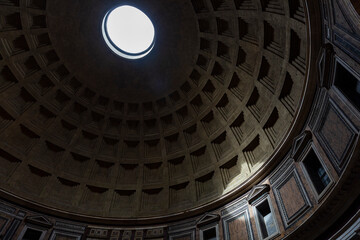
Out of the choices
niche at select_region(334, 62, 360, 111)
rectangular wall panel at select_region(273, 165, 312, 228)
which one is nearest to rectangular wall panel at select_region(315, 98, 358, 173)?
niche at select_region(334, 62, 360, 111)

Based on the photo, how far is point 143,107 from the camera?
2431 cm

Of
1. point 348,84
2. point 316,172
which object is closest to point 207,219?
point 316,172

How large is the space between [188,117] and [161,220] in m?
9.02

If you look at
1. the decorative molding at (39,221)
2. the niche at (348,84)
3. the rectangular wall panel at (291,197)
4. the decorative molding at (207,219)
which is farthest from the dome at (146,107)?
the niche at (348,84)

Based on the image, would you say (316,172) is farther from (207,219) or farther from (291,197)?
(207,219)

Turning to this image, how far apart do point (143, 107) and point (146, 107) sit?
28 centimetres

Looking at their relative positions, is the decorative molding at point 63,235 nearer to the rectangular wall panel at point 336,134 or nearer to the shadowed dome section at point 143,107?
the shadowed dome section at point 143,107

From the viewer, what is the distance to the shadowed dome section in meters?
17.2

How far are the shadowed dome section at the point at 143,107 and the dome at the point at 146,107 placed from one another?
9 cm

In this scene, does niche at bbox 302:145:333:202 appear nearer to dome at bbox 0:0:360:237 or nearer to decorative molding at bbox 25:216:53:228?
dome at bbox 0:0:360:237

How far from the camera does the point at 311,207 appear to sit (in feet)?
35.9

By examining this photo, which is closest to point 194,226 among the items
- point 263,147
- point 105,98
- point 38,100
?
point 263,147

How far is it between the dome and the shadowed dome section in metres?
0.09

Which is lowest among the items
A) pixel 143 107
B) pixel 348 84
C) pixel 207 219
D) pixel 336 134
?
pixel 207 219
